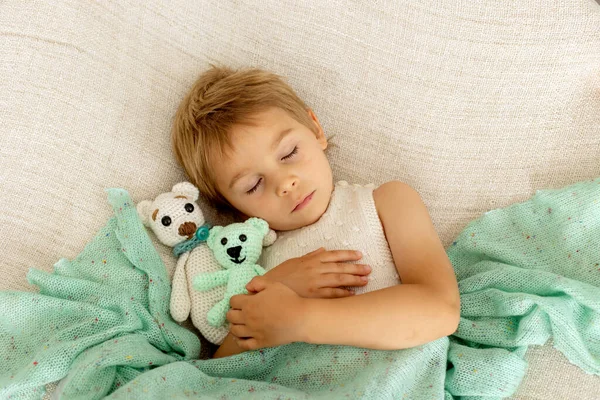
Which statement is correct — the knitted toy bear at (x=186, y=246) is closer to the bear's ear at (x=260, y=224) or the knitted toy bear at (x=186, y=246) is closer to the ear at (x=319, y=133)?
the bear's ear at (x=260, y=224)

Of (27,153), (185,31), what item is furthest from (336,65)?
(27,153)

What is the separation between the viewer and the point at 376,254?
1073mm

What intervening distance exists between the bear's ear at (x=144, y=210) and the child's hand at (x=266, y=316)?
0.26 meters

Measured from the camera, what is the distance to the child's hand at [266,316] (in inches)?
37.3

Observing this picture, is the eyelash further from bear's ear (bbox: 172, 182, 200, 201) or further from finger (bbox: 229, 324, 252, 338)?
finger (bbox: 229, 324, 252, 338)

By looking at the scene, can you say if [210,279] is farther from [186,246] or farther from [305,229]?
[305,229]

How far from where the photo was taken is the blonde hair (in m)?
1.13

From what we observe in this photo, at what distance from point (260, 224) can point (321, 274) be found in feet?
0.59

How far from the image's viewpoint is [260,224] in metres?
1.12

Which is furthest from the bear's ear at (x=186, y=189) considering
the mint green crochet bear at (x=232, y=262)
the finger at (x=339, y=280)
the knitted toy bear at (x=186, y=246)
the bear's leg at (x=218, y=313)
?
the finger at (x=339, y=280)

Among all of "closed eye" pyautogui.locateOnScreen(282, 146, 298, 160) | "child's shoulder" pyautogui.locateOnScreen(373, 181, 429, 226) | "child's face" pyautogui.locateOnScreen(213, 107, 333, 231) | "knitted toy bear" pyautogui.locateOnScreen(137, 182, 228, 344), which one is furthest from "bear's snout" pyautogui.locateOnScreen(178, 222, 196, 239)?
"child's shoulder" pyautogui.locateOnScreen(373, 181, 429, 226)

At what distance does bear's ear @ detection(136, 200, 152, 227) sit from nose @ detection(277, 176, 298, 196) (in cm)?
27

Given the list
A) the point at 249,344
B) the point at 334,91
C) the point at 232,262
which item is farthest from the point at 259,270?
the point at 334,91

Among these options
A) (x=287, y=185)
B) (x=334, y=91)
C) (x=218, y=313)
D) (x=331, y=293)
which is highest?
(x=334, y=91)
